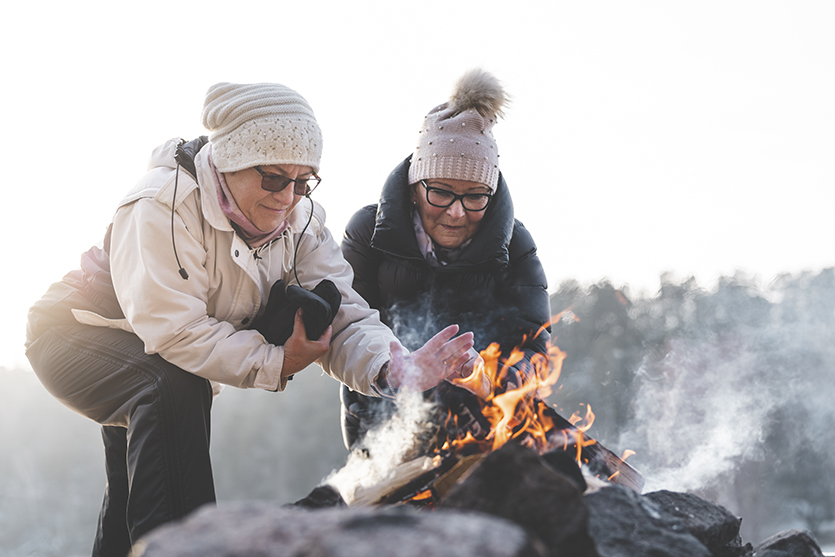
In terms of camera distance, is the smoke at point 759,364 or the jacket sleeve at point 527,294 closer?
the jacket sleeve at point 527,294

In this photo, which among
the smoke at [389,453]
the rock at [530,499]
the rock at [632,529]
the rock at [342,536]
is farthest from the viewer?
the smoke at [389,453]

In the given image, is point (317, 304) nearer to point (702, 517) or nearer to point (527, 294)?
point (527, 294)

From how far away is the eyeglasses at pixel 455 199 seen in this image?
11.8 feet

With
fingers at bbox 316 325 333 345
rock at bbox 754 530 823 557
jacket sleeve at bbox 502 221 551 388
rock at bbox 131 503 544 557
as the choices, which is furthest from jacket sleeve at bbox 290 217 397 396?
rock at bbox 754 530 823 557

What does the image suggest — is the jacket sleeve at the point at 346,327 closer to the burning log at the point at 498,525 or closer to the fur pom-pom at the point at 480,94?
the burning log at the point at 498,525

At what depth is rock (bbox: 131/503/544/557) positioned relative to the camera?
1044 mm

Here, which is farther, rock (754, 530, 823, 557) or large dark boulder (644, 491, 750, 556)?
rock (754, 530, 823, 557)

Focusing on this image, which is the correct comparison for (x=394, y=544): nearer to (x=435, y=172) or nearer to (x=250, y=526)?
(x=250, y=526)

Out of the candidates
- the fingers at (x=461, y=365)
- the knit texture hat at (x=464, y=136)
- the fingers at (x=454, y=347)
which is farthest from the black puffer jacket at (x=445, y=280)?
the fingers at (x=454, y=347)

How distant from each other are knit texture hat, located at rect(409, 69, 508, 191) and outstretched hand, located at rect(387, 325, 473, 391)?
1.17 meters

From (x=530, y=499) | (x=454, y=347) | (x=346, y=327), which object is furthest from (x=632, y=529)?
(x=346, y=327)

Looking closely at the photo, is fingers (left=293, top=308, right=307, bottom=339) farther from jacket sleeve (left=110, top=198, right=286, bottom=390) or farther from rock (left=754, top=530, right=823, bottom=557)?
rock (left=754, top=530, right=823, bottom=557)

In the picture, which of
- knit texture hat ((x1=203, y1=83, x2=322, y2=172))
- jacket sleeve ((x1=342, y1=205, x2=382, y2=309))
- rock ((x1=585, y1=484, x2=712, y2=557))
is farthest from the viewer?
jacket sleeve ((x1=342, y1=205, x2=382, y2=309))

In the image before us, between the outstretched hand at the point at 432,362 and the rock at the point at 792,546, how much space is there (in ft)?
4.69
